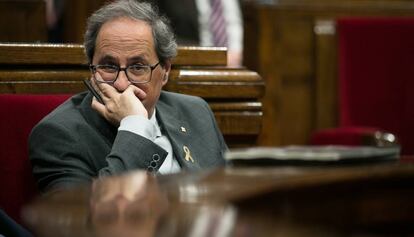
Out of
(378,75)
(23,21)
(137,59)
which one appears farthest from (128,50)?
(378,75)

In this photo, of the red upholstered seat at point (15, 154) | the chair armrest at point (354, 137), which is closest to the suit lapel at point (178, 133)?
the red upholstered seat at point (15, 154)

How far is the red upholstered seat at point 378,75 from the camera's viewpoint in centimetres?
329

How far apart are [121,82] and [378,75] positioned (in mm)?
1492

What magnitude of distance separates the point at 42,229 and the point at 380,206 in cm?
50

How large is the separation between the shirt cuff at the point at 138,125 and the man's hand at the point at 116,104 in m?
0.04

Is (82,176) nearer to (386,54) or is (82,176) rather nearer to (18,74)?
(18,74)

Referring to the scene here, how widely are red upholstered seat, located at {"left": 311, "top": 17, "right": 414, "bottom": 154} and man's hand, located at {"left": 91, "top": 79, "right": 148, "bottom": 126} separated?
54.1 inches

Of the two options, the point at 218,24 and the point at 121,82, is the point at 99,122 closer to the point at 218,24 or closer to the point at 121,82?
the point at 121,82

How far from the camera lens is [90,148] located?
200cm

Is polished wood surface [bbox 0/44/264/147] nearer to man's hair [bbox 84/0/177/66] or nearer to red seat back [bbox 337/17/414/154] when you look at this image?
man's hair [bbox 84/0/177/66]

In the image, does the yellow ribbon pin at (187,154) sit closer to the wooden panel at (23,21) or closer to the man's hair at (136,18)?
the man's hair at (136,18)

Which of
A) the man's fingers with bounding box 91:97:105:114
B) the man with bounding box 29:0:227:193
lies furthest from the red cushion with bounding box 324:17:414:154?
the man's fingers with bounding box 91:97:105:114

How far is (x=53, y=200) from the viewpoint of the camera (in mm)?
1087

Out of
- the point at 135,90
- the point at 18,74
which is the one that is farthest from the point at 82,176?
the point at 18,74
